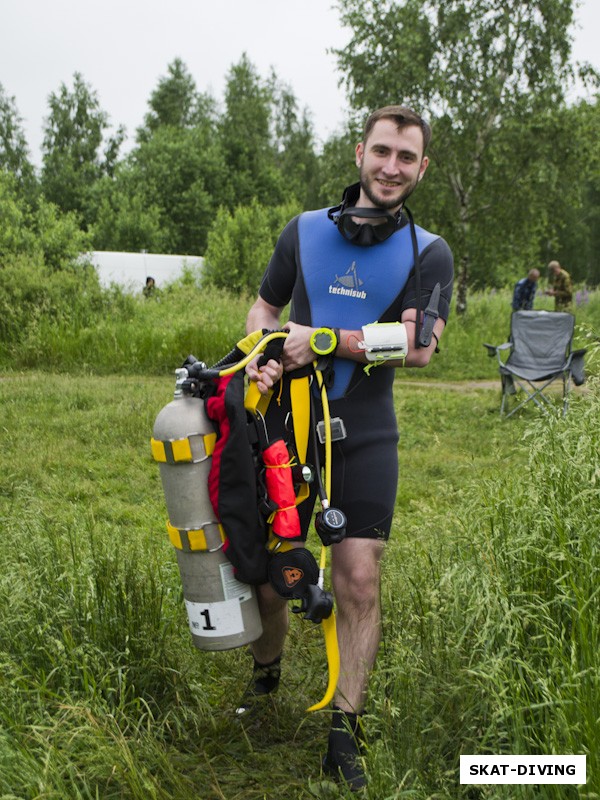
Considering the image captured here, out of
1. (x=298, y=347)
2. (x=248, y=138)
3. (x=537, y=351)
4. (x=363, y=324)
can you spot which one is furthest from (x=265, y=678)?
(x=248, y=138)

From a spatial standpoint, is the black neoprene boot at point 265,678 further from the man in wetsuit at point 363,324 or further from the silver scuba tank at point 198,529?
the silver scuba tank at point 198,529

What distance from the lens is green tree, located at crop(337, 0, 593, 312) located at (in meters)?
18.2

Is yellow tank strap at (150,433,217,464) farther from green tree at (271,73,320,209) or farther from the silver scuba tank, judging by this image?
green tree at (271,73,320,209)

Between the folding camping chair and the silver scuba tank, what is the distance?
22.9 ft

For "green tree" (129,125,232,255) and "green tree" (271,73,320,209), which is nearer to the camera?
"green tree" (129,125,232,255)

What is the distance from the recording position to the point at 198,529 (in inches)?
102

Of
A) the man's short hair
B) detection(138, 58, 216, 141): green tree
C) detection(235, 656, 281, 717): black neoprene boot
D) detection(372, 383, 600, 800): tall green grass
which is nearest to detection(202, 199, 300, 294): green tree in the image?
the man's short hair

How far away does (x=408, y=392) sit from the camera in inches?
420

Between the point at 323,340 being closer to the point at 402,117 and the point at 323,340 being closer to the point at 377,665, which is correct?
the point at 402,117

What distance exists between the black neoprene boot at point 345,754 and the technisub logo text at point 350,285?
54.8 inches

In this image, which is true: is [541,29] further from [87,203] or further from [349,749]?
[87,203]

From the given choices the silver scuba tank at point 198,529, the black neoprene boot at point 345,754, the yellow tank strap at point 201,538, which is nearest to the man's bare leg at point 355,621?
the black neoprene boot at point 345,754

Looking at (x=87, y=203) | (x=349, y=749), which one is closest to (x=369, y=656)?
(x=349, y=749)

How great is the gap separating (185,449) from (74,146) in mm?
47849
